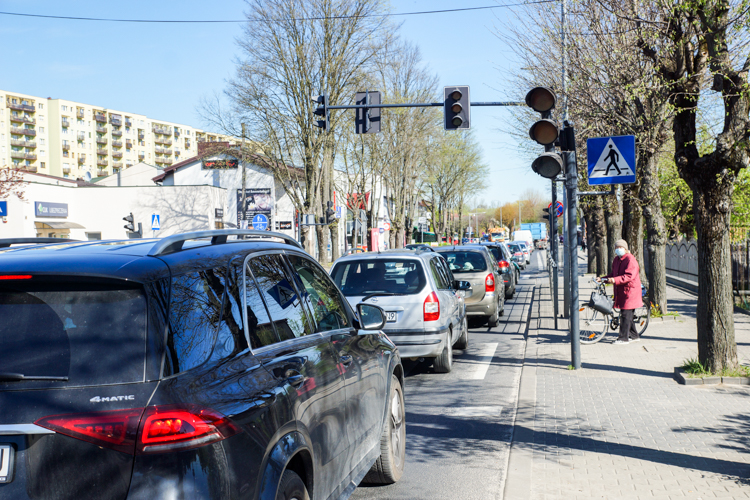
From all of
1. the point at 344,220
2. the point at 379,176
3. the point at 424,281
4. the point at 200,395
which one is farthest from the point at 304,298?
the point at 344,220

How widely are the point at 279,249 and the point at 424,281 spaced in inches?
216

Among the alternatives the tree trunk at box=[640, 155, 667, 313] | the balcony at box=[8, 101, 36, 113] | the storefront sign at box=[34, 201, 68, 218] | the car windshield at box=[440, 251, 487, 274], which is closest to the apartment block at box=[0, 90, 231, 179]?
the balcony at box=[8, 101, 36, 113]

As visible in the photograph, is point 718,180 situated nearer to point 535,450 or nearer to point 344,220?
point 535,450

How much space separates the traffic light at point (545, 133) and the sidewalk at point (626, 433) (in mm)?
2629

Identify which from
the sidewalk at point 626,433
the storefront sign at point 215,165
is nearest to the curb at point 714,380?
the sidewalk at point 626,433

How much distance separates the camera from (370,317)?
4.71 meters

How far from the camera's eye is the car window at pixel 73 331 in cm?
237

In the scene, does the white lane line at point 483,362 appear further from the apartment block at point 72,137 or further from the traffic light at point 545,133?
the apartment block at point 72,137

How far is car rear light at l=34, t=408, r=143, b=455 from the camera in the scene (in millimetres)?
2227

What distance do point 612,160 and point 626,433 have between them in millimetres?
4317

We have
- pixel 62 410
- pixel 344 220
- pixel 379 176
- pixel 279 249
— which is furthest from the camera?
Answer: pixel 344 220

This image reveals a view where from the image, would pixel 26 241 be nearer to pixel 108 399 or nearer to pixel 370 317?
pixel 108 399

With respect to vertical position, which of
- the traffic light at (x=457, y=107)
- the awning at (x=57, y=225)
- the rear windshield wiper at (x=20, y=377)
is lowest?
the rear windshield wiper at (x=20, y=377)

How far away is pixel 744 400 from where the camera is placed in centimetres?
722
